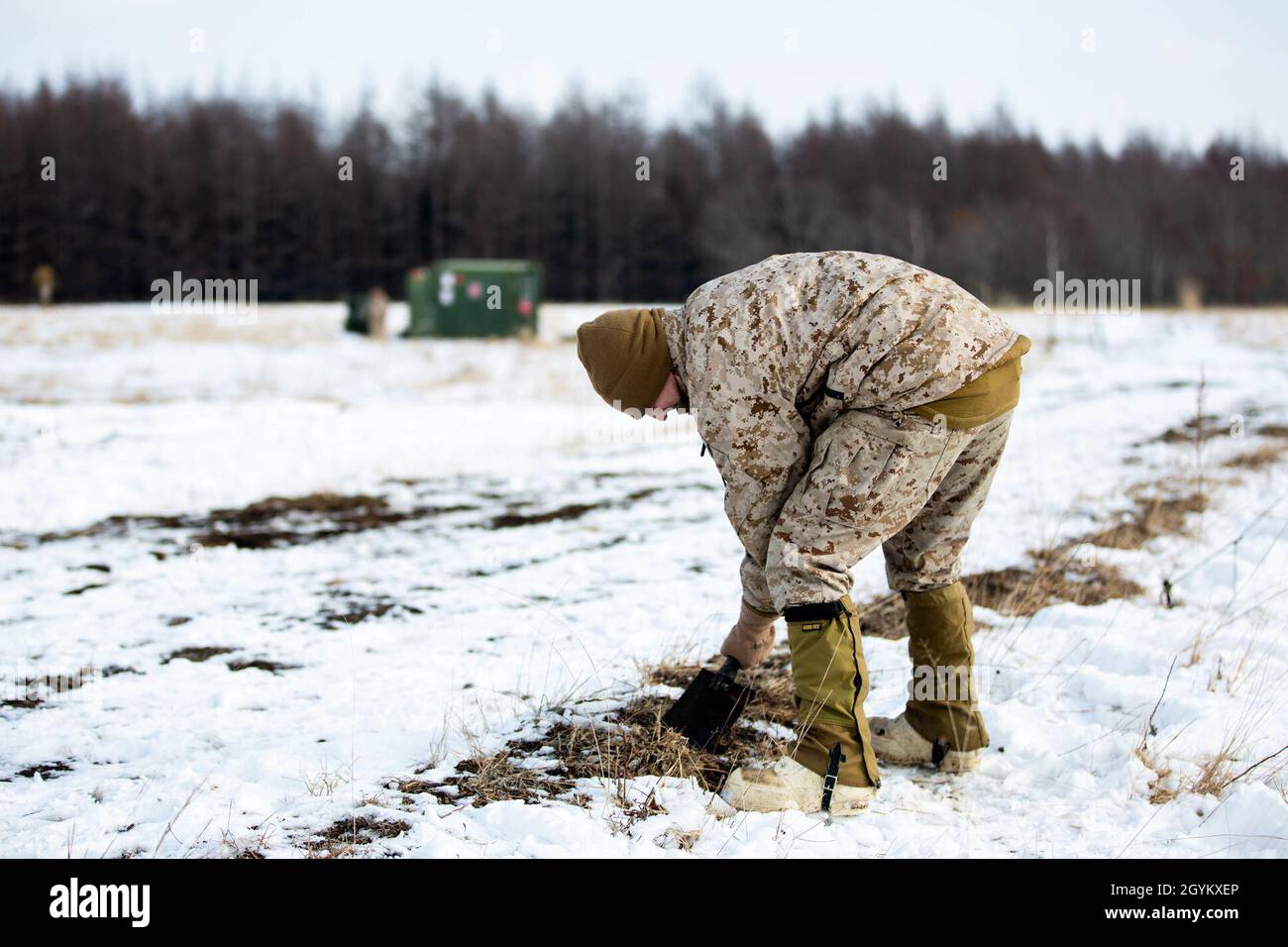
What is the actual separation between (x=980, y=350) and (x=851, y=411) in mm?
374

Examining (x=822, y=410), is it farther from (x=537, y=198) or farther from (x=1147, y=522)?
(x=537, y=198)

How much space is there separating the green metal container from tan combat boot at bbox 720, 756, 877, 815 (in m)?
20.4

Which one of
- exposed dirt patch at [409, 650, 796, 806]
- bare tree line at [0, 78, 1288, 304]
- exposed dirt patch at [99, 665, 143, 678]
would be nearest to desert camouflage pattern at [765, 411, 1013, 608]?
exposed dirt patch at [409, 650, 796, 806]

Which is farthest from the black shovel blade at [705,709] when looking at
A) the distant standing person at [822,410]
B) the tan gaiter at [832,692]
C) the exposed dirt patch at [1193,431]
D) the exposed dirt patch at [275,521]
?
the exposed dirt patch at [1193,431]

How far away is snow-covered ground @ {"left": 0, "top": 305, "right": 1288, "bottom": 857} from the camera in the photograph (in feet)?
8.59

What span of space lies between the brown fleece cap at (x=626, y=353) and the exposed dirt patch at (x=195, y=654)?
2325 mm

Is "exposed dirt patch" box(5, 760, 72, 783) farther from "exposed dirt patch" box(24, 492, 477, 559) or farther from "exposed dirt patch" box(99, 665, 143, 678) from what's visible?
"exposed dirt patch" box(24, 492, 477, 559)

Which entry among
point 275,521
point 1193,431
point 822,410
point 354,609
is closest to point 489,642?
point 354,609

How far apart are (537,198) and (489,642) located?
191 ft

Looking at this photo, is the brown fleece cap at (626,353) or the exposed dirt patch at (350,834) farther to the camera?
the brown fleece cap at (626,353)

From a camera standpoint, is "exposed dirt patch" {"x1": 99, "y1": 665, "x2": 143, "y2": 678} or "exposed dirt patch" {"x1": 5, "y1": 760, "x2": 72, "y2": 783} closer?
"exposed dirt patch" {"x1": 5, "y1": 760, "x2": 72, "y2": 783}

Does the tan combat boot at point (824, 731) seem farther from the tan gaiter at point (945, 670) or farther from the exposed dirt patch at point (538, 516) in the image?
the exposed dirt patch at point (538, 516)

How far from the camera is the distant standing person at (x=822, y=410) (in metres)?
2.59
